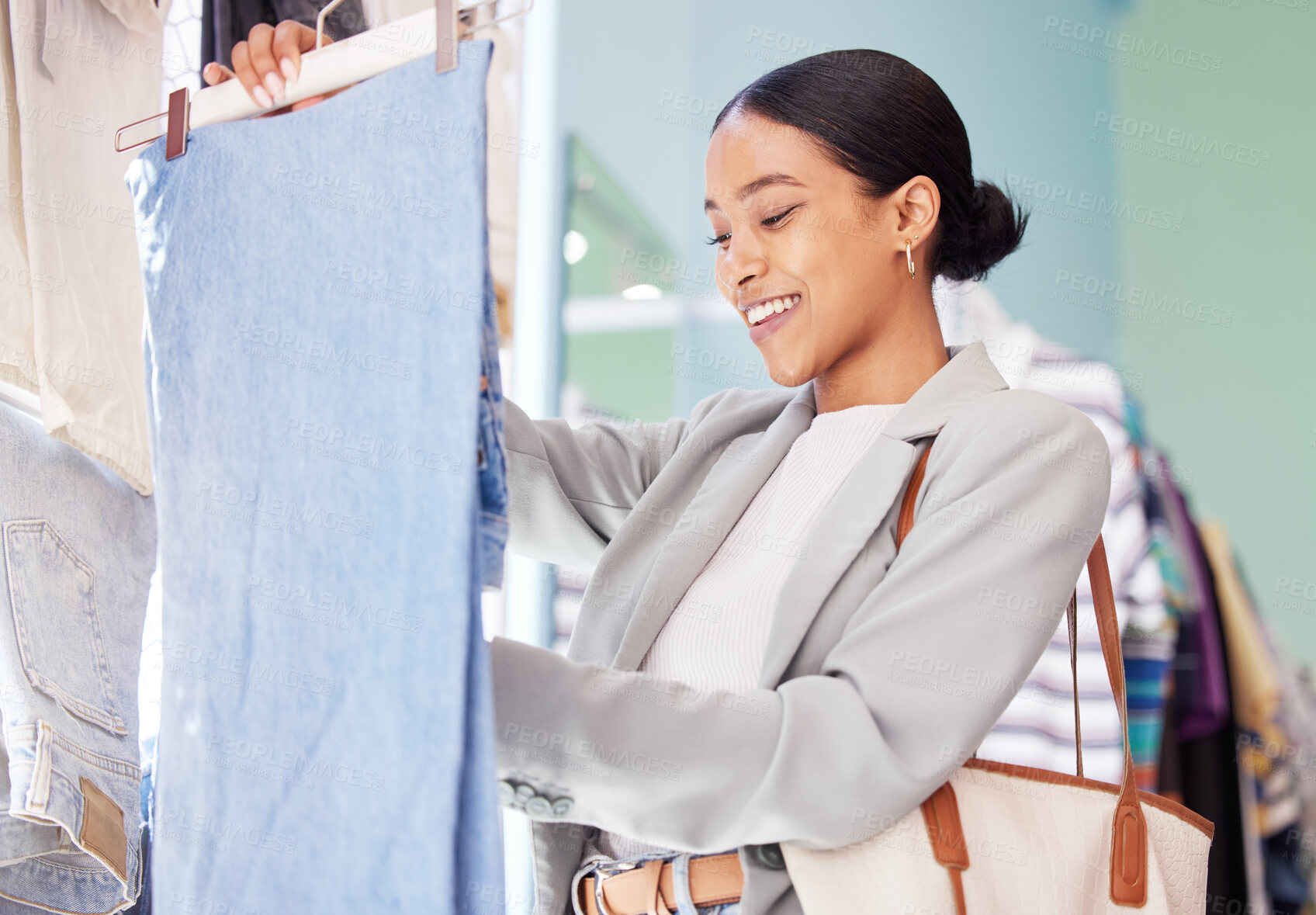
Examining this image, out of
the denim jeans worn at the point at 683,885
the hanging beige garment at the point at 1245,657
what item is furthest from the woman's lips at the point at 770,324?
the hanging beige garment at the point at 1245,657

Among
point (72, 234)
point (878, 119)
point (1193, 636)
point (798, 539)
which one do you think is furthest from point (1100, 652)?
point (72, 234)

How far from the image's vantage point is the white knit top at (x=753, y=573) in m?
0.91

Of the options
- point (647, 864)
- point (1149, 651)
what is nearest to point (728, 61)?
point (1149, 651)

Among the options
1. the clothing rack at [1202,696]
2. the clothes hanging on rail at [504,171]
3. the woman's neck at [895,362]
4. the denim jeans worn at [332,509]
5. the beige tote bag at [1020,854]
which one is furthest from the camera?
the clothes hanging on rail at [504,171]

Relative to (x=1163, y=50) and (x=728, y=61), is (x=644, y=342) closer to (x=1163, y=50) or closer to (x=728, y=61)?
(x=728, y=61)

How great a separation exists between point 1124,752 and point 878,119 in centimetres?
67

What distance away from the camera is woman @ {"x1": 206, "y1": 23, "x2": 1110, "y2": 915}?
69cm

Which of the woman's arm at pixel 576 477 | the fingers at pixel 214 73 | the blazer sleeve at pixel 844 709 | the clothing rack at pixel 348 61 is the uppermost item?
the fingers at pixel 214 73

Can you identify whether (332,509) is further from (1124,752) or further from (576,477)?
(1124,752)

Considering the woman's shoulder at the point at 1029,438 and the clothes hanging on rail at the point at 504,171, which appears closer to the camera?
the woman's shoulder at the point at 1029,438

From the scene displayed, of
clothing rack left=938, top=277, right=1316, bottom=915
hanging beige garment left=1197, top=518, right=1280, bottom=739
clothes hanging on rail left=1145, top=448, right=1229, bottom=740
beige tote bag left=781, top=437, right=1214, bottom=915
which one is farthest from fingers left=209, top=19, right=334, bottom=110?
hanging beige garment left=1197, top=518, right=1280, bottom=739

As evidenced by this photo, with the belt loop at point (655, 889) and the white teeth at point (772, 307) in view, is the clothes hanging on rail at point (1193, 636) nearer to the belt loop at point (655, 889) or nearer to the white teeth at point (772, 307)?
the white teeth at point (772, 307)

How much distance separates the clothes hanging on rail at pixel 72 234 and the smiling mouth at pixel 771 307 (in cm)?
70

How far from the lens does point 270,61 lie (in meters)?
0.81
